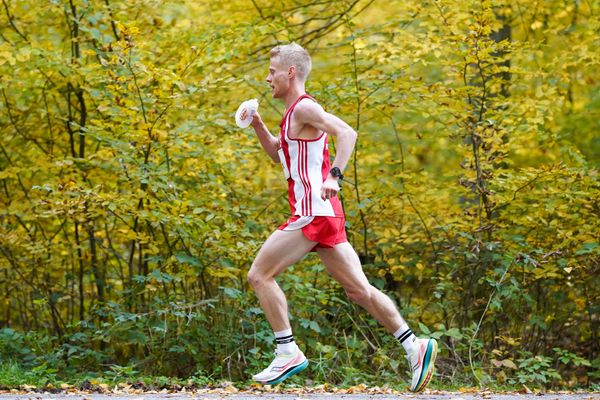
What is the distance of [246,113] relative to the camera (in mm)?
5402

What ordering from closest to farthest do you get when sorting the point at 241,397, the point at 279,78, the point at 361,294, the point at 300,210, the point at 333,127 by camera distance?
the point at 333,127 < the point at 300,210 < the point at 279,78 < the point at 361,294 < the point at 241,397

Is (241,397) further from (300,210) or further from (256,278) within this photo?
(300,210)

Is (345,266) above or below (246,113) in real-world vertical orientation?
below

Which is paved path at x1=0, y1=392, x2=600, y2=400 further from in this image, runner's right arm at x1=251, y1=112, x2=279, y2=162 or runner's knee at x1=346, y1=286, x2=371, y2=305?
runner's right arm at x1=251, y1=112, x2=279, y2=162

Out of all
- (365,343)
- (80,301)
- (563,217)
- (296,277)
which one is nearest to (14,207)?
(80,301)

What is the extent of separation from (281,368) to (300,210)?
0.95 m

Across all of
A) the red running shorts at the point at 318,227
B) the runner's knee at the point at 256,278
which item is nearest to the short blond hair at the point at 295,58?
the red running shorts at the point at 318,227

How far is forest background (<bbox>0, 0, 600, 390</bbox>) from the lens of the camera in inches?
305

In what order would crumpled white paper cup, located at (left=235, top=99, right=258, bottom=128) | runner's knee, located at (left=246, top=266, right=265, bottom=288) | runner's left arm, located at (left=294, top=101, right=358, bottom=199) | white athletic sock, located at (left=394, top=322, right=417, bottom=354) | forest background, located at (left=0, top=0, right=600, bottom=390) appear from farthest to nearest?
1. forest background, located at (left=0, top=0, right=600, bottom=390)
2. white athletic sock, located at (left=394, top=322, right=417, bottom=354)
3. crumpled white paper cup, located at (left=235, top=99, right=258, bottom=128)
4. runner's knee, located at (left=246, top=266, right=265, bottom=288)
5. runner's left arm, located at (left=294, top=101, right=358, bottom=199)

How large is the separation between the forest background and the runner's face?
2.22 m

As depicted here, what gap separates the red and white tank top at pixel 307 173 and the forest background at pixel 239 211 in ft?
8.08

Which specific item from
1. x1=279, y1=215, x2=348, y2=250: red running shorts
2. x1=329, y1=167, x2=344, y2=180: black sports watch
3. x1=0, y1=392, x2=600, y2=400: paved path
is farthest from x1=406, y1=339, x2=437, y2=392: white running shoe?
x1=329, y1=167, x2=344, y2=180: black sports watch

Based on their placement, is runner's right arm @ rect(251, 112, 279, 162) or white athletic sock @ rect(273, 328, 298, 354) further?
runner's right arm @ rect(251, 112, 279, 162)

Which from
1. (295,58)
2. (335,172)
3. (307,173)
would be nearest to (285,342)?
(307,173)
